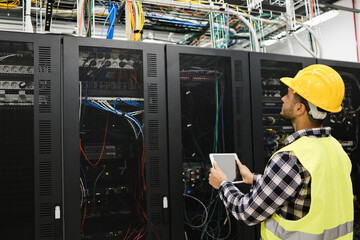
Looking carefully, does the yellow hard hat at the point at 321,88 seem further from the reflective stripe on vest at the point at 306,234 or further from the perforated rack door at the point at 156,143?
the perforated rack door at the point at 156,143

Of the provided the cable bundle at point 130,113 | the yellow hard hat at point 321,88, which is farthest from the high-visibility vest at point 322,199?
the cable bundle at point 130,113

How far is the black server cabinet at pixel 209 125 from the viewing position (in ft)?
Result: 6.23

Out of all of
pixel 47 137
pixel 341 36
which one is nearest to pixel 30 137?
pixel 47 137

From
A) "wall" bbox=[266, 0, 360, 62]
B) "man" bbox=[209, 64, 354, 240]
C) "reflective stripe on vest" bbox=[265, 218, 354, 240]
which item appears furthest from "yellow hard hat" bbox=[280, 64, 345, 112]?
"wall" bbox=[266, 0, 360, 62]

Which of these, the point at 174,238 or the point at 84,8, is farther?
the point at 84,8

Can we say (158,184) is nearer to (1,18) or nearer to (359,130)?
(359,130)

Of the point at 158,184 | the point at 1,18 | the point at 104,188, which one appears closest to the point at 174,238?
the point at 158,184

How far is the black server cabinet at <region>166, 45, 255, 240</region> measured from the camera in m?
1.90

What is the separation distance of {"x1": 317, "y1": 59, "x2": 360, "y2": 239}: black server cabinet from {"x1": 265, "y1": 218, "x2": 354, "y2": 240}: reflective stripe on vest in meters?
1.30

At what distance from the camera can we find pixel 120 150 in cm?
171

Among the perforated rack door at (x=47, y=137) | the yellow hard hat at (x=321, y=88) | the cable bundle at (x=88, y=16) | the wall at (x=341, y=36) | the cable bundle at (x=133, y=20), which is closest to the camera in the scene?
the yellow hard hat at (x=321, y=88)

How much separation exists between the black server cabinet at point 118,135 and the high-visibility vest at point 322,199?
0.73 m

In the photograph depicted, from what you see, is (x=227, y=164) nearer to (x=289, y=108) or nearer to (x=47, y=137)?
(x=289, y=108)

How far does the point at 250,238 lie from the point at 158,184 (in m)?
0.71
